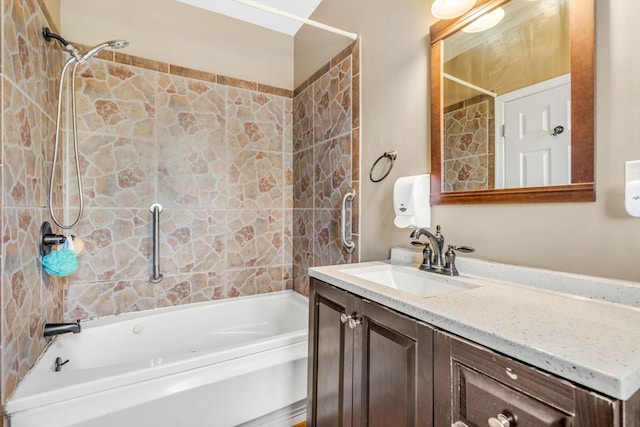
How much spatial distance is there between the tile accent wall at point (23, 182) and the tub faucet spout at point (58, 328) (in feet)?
0.19

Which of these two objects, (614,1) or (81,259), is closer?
(614,1)

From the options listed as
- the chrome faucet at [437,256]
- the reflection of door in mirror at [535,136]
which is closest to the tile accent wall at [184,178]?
the chrome faucet at [437,256]

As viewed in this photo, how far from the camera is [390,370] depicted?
2.68ft

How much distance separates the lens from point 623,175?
80 centimetres

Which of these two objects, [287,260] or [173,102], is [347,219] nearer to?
[287,260]

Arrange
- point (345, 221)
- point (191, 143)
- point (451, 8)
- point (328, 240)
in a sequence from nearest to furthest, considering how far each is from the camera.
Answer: point (451, 8) → point (345, 221) → point (328, 240) → point (191, 143)

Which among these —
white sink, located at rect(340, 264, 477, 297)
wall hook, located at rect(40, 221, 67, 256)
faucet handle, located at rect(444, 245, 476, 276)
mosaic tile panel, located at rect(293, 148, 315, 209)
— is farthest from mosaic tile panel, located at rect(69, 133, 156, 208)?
faucet handle, located at rect(444, 245, 476, 276)

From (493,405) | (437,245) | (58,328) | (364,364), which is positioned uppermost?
(437,245)

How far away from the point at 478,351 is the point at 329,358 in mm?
651

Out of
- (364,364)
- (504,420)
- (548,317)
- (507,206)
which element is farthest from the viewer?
(507,206)

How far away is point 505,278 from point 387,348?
53 centimetres

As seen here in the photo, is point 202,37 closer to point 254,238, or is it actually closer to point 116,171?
point 116,171

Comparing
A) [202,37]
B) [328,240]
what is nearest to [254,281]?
[328,240]

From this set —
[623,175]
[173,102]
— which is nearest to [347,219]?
[623,175]
